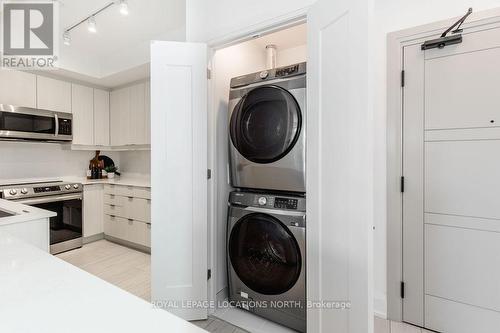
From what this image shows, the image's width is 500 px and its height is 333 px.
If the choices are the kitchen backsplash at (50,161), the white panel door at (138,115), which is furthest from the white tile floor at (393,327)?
the kitchen backsplash at (50,161)

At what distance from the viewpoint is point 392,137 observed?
186cm

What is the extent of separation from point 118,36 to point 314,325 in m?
3.48

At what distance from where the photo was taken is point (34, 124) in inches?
120

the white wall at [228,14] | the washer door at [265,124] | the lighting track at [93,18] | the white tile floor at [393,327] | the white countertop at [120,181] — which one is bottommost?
the white tile floor at [393,327]

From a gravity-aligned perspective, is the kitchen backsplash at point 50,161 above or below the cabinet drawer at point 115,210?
above

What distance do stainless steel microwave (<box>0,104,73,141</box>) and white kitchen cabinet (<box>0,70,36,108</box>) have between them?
0.18 m

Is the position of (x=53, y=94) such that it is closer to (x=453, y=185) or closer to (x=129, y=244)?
(x=129, y=244)

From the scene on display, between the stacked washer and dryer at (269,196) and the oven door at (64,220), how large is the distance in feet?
8.41

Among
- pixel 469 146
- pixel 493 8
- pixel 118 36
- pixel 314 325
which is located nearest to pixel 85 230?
pixel 118 36

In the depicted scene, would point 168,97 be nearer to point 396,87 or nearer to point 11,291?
point 11,291

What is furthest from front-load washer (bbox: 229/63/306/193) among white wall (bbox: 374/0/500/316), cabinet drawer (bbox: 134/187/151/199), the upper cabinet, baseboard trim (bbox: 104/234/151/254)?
the upper cabinet

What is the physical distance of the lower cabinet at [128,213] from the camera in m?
3.16

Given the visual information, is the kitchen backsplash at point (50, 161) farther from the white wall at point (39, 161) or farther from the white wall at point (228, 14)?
the white wall at point (228, 14)

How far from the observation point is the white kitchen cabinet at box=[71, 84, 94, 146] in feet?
11.7
